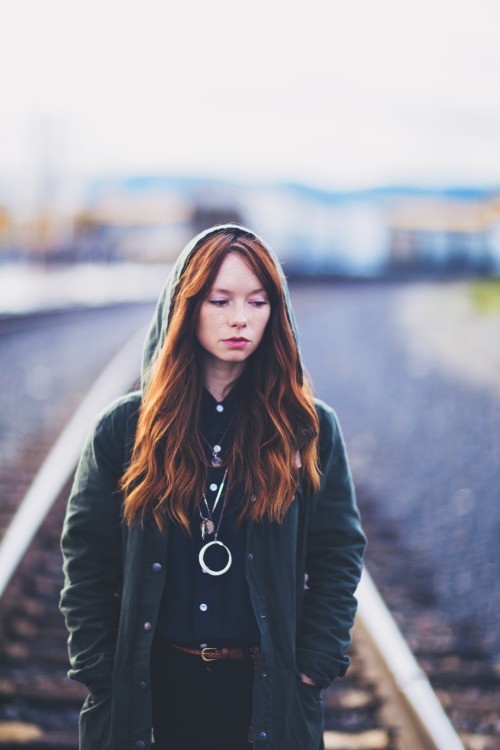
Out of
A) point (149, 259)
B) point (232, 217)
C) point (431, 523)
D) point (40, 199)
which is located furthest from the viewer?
point (40, 199)

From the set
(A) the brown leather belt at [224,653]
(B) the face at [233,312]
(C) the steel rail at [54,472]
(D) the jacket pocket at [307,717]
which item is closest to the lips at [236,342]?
(B) the face at [233,312]

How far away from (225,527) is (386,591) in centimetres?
280

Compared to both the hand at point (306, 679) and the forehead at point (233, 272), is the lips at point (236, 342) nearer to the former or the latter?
the forehead at point (233, 272)

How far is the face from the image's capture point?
2.00 meters

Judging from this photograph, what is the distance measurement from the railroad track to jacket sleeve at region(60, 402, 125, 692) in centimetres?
111

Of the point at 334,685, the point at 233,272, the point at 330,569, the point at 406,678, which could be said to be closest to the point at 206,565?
the point at 330,569

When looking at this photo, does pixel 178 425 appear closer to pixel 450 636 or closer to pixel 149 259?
pixel 450 636

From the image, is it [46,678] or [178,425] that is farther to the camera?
[46,678]

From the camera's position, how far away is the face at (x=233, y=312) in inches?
78.8

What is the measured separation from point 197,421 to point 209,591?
0.42m

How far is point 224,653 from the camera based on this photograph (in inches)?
79.6

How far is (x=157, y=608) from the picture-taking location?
1995mm

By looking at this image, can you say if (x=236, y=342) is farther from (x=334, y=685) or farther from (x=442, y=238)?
(x=442, y=238)

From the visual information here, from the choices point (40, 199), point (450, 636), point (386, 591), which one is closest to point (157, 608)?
point (450, 636)
